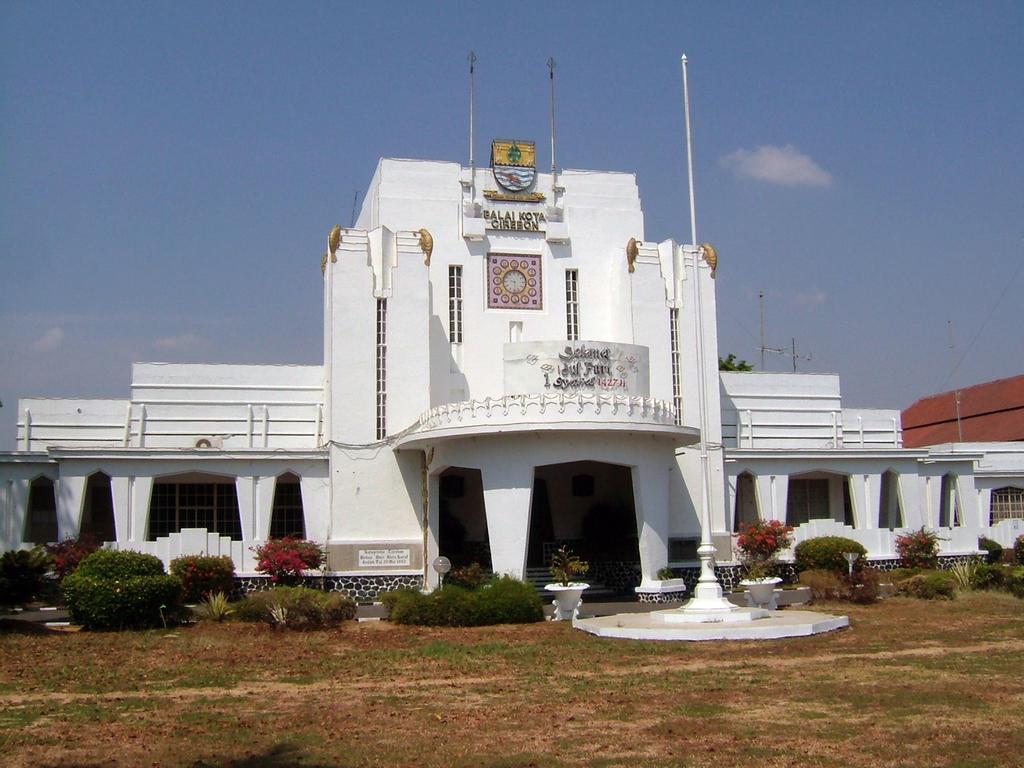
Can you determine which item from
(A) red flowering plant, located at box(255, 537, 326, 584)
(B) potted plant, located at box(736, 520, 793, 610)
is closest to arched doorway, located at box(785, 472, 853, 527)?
(B) potted plant, located at box(736, 520, 793, 610)

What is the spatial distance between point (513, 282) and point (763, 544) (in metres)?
10.2

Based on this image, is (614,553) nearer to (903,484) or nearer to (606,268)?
(606,268)

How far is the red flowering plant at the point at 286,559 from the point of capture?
26953 mm

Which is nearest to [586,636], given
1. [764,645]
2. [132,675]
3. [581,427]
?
[764,645]

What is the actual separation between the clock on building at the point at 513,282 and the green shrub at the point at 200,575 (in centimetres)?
1076

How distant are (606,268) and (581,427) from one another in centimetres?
900

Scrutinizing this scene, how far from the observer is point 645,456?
87.3 feet

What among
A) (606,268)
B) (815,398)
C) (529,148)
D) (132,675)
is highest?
(529,148)

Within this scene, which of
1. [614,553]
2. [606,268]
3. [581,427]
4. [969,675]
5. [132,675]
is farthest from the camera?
[606,268]

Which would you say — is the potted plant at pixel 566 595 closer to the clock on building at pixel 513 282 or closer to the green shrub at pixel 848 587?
the green shrub at pixel 848 587

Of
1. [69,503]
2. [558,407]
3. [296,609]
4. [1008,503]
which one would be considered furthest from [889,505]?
[69,503]

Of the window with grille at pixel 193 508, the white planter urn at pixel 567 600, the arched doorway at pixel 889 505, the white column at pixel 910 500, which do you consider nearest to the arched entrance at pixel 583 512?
the white planter urn at pixel 567 600

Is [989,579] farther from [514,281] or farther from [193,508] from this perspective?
[193,508]

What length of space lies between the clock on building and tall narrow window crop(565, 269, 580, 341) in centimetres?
81
